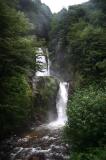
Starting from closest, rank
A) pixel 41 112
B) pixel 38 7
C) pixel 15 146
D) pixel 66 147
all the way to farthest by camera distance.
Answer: pixel 66 147
pixel 15 146
pixel 41 112
pixel 38 7

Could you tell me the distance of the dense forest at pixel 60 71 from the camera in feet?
41.2

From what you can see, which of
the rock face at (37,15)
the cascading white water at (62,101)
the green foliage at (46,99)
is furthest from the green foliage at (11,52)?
the rock face at (37,15)

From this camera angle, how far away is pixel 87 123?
40.6 ft

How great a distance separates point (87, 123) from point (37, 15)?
1665 inches

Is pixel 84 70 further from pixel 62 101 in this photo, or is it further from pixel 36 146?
pixel 36 146

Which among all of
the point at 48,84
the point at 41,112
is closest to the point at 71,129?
the point at 41,112

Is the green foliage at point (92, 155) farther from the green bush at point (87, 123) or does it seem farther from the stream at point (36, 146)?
the stream at point (36, 146)

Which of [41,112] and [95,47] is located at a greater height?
[95,47]

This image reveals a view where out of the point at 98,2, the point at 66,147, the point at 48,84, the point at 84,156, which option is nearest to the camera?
the point at 84,156

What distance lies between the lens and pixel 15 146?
17.2 m

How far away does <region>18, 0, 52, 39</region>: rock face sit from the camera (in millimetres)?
50278

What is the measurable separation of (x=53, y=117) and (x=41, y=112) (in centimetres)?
169

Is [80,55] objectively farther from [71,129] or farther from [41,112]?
[71,129]

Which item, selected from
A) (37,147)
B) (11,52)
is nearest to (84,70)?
(37,147)
